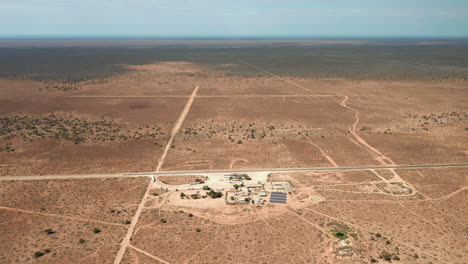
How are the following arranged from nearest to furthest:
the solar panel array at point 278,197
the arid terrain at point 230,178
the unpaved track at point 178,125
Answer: the arid terrain at point 230,178 → the solar panel array at point 278,197 → the unpaved track at point 178,125

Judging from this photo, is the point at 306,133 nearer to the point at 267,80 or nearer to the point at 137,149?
the point at 137,149

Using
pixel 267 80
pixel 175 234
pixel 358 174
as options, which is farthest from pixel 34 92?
pixel 358 174

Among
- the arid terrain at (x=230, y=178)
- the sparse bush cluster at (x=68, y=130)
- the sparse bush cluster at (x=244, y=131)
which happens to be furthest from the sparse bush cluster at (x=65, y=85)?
the sparse bush cluster at (x=244, y=131)

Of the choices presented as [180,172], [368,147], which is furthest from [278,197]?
[368,147]

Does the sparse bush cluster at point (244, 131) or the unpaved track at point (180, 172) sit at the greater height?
the sparse bush cluster at point (244, 131)

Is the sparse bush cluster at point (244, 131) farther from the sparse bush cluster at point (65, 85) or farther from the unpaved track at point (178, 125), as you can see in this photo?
the sparse bush cluster at point (65, 85)

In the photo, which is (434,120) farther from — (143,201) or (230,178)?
(143,201)
